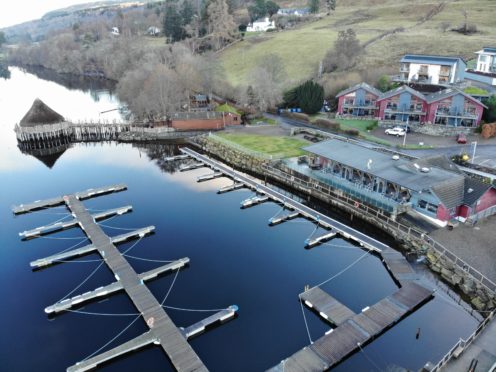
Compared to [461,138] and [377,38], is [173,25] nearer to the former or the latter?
[377,38]

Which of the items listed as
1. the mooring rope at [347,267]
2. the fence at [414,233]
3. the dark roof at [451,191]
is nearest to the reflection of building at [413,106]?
the fence at [414,233]

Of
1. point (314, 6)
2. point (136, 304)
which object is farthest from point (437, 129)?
point (314, 6)

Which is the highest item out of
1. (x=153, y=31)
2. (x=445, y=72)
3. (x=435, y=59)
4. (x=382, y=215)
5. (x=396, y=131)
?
(x=153, y=31)

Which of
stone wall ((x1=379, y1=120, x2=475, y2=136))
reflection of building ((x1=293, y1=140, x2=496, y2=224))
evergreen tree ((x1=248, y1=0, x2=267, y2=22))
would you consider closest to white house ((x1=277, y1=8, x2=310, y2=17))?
evergreen tree ((x1=248, y1=0, x2=267, y2=22))

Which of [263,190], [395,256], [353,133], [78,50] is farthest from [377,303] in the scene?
[78,50]

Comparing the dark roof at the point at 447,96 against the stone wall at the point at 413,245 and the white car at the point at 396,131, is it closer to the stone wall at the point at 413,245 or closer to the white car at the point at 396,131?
the white car at the point at 396,131
